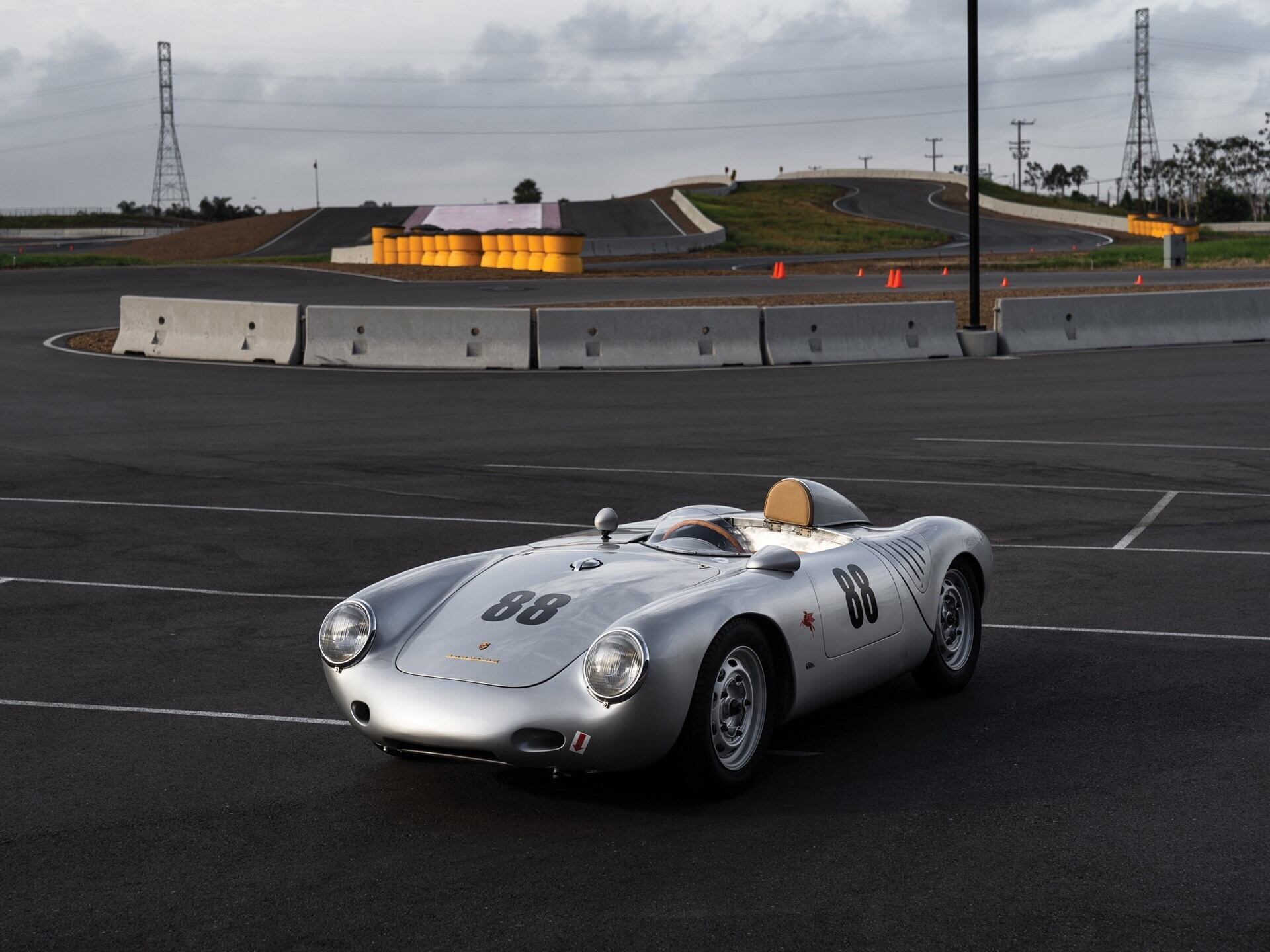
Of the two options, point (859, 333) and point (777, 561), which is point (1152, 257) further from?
point (777, 561)

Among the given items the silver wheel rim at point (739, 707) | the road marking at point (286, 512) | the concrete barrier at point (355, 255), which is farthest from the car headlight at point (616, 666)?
the concrete barrier at point (355, 255)

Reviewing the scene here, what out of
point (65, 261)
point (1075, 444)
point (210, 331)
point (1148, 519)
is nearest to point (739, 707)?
point (1148, 519)

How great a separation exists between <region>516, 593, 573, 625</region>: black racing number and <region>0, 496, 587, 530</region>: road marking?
495 cm

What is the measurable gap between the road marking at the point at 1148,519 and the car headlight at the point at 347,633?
20.3ft

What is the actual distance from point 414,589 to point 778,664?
1526 millimetres

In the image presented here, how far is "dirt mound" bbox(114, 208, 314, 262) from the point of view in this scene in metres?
67.8

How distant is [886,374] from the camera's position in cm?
2155

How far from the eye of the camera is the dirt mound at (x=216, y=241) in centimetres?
6782

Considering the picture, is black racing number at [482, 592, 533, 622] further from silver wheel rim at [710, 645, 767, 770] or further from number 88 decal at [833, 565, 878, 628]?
number 88 decal at [833, 565, 878, 628]

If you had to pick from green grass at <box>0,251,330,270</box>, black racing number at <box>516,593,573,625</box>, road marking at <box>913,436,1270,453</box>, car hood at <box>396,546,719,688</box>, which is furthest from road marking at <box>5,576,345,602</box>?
green grass at <box>0,251,330,270</box>

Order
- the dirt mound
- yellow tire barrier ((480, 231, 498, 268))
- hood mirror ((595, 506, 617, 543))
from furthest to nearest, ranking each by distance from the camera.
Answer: the dirt mound → yellow tire barrier ((480, 231, 498, 268)) → hood mirror ((595, 506, 617, 543))

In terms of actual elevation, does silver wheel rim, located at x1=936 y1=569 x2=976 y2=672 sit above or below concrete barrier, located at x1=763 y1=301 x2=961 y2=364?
below

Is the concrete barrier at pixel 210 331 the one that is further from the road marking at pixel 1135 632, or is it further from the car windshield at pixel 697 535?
the car windshield at pixel 697 535

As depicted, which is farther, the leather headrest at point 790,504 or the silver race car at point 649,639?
the leather headrest at point 790,504
